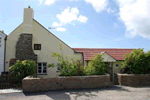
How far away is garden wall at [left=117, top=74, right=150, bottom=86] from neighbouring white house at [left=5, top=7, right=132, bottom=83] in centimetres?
297

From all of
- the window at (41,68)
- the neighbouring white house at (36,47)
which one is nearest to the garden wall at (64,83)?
the neighbouring white house at (36,47)

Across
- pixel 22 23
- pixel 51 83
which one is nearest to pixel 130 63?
pixel 51 83

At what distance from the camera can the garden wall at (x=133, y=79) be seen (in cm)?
1227

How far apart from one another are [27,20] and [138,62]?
13.6m

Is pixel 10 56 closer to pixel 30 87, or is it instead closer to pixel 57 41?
pixel 57 41

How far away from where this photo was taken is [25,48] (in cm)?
1474

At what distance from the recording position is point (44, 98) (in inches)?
306

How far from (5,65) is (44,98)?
377 inches

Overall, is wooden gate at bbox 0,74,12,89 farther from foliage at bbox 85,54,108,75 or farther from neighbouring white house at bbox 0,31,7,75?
foliage at bbox 85,54,108,75

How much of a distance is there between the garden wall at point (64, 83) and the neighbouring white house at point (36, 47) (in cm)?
431

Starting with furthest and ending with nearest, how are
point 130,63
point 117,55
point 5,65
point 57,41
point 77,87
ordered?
point 117,55, point 57,41, point 5,65, point 130,63, point 77,87

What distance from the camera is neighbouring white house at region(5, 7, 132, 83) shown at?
48.4ft

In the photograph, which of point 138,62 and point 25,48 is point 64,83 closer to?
point 25,48

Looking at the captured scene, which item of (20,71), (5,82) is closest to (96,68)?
(20,71)
